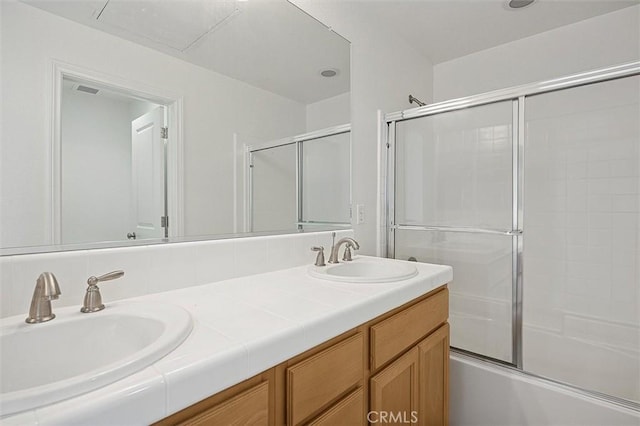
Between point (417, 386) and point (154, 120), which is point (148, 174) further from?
point (417, 386)

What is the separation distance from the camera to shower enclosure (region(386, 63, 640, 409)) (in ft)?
6.23

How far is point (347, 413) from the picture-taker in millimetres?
857

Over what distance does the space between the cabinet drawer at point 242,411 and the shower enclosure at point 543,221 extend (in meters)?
1.52

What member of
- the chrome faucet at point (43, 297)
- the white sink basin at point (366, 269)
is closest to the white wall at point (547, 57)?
the white sink basin at point (366, 269)

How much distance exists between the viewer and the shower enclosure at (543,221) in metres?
1.90

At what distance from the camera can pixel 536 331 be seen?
222 cm

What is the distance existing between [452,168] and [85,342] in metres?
2.06

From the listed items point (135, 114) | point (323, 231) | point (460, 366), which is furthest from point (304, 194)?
point (460, 366)

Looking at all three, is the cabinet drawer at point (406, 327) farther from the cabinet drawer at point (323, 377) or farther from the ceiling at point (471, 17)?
the ceiling at point (471, 17)

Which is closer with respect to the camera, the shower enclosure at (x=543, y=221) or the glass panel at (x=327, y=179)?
the glass panel at (x=327, y=179)

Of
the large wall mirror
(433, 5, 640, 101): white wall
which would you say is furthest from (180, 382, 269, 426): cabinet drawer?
(433, 5, 640, 101): white wall

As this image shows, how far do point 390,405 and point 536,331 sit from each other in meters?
1.74

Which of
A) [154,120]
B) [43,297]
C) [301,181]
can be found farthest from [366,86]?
[43,297]

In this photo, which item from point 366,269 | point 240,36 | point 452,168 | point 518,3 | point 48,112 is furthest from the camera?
point 452,168
